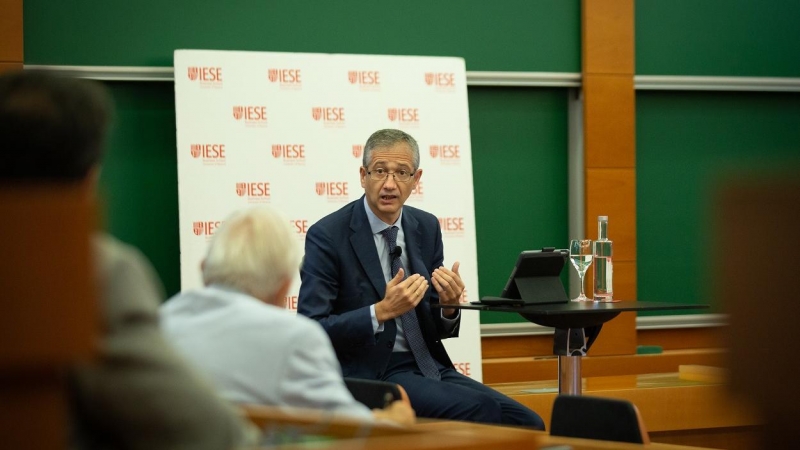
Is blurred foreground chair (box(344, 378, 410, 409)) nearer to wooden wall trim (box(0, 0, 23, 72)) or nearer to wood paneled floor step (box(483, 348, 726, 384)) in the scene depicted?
wood paneled floor step (box(483, 348, 726, 384))

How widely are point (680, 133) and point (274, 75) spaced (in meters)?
2.59

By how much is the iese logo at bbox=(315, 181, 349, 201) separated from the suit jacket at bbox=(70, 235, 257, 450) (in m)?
4.07

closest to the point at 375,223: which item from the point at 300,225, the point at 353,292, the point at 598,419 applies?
the point at 353,292

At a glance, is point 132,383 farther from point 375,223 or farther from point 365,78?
point 365,78

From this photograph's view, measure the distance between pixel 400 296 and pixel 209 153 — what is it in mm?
2151

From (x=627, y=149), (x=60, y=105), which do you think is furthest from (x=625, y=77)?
(x=60, y=105)

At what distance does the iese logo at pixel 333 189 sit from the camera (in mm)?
5531

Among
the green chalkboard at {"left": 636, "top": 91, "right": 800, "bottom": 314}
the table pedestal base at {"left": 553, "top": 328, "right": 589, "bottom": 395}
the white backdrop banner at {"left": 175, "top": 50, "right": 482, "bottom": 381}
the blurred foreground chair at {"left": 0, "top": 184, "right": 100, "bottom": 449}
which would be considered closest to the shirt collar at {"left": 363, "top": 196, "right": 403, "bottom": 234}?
the table pedestal base at {"left": 553, "top": 328, "right": 589, "bottom": 395}

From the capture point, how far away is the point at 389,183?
3.91 metres

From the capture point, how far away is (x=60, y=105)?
1.52 metres

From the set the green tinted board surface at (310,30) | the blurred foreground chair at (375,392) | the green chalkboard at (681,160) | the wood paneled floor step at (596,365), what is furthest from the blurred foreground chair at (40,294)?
the green chalkboard at (681,160)

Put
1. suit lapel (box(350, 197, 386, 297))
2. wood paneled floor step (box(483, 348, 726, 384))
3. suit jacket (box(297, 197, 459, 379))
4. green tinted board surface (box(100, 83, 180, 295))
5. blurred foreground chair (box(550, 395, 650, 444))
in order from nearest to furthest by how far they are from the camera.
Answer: blurred foreground chair (box(550, 395, 650, 444)) → suit jacket (box(297, 197, 459, 379)) → suit lapel (box(350, 197, 386, 297)) → green tinted board surface (box(100, 83, 180, 295)) → wood paneled floor step (box(483, 348, 726, 384))

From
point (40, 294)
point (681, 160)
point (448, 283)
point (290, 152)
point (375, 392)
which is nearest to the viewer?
point (40, 294)

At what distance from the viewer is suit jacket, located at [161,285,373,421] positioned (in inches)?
79.0
